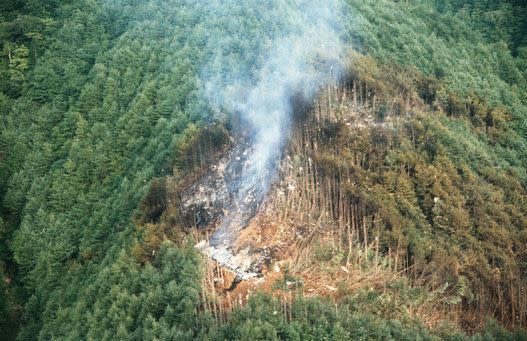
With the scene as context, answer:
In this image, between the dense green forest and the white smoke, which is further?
the white smoke

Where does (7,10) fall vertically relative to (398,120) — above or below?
above

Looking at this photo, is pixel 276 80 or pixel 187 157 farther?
pixel 276 80

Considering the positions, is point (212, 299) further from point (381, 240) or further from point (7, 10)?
point (7, 10)

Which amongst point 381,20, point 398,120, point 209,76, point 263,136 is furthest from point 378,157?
point 381,20

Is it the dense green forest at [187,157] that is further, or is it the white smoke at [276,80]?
the white smoke at [276,80]
